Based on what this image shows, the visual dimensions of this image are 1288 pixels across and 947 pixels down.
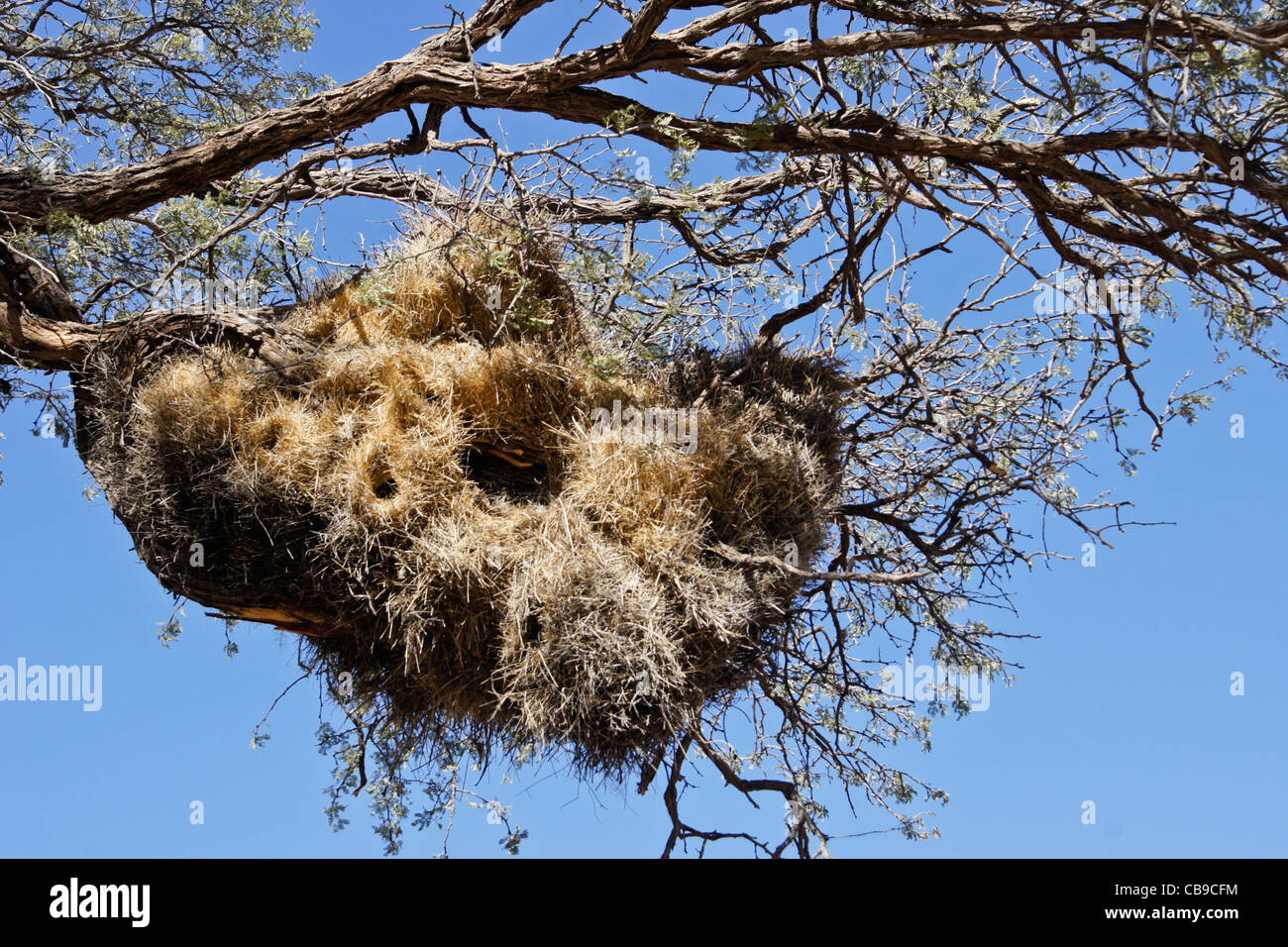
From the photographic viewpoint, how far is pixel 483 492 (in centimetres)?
411

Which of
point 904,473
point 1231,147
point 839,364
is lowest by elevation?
point 904,473

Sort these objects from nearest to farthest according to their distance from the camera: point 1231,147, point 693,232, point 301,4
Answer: point 1231,147 < point 693,232 < point 301,4

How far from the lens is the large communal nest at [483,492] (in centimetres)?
374

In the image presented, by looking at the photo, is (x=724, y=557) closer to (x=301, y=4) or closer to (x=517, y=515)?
(x=517, y=515)

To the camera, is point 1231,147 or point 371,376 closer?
point 1231,147

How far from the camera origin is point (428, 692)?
4129 mm

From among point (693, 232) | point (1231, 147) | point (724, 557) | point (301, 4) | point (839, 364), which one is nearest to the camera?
point (1231, 147)

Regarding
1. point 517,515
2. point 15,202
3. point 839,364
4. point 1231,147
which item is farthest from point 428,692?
point 1231,147

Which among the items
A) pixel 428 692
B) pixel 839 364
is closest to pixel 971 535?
pixel 839 364

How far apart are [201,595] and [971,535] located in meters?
2.77

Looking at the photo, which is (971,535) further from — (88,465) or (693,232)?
(88,465)

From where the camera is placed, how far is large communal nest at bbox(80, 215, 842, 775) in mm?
3740

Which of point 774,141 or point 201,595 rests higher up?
point 774,141

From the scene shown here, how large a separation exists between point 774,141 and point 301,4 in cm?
365
